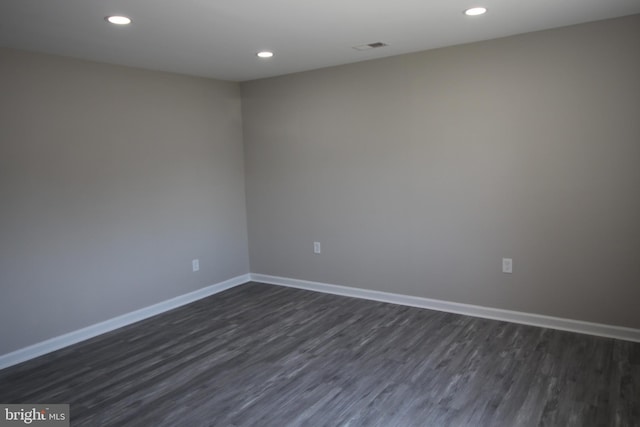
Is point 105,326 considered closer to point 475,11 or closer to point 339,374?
point 339,374

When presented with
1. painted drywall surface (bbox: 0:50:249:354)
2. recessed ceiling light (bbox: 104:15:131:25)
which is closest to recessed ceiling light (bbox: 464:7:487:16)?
recessed ceiling light (bbox: 104:15:131:25)

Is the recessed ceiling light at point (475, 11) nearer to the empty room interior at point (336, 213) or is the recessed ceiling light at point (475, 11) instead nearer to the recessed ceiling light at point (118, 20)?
the empty room interior at point (336, 213)

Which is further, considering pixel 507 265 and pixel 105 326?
pixel 105 326

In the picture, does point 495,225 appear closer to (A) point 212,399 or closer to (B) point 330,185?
(B) point 330,185

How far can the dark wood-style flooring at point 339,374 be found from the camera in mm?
2564

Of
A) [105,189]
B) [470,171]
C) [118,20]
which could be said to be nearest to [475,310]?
[470,171]

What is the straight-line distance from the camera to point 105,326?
13.0 ft

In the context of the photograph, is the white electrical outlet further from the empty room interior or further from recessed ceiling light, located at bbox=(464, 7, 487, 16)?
recessed ceiling light, located at bbox=(464, 7, 487, 16)

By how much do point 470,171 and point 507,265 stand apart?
0.85 m

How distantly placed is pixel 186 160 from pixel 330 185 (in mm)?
1493

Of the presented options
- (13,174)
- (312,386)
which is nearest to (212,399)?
(312,386)

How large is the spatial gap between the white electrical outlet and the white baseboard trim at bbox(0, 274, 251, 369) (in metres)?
2.92

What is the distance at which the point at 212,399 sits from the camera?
279cm

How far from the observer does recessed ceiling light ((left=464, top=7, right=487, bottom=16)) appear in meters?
2.85
